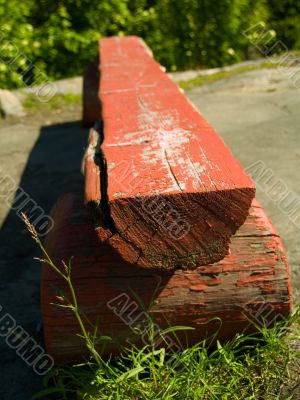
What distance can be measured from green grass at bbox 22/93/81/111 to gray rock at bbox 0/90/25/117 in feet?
0.36

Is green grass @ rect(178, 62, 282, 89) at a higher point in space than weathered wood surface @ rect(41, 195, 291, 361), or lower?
lower

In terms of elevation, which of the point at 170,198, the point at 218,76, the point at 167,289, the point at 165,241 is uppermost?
the point at 170,198

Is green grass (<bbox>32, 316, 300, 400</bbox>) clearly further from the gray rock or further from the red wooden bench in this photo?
the gray rock

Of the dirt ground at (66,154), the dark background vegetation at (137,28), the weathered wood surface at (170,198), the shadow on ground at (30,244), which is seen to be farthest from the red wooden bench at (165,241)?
the dark background vegetation at (137,28)

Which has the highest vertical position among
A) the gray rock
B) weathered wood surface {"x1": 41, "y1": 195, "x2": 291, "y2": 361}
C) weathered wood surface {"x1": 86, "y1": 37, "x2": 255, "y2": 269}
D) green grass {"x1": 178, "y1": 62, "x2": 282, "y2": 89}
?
weathered wood surface {"x1": 86, "y1": 37, "x2": 255, "y2": 269}

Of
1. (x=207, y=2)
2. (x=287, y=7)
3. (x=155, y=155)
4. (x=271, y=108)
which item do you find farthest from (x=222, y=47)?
(x=155, y=155)

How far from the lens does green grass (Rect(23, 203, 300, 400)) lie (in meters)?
1.82

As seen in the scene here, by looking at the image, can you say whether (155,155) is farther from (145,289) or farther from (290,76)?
(290,76)

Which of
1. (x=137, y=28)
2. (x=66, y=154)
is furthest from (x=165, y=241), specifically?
(x=137, y=28)

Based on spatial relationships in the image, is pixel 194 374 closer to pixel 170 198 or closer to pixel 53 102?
pixel 170 198

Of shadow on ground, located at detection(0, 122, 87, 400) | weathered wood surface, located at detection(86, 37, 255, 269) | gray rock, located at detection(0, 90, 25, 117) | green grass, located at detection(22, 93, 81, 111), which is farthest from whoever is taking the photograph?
green grass, located at detection(22, 93, 81, 111)

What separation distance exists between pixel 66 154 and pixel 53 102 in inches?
74.9

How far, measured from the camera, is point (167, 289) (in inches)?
74.5

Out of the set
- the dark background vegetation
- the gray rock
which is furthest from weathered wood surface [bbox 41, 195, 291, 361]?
the dark background vegetation
